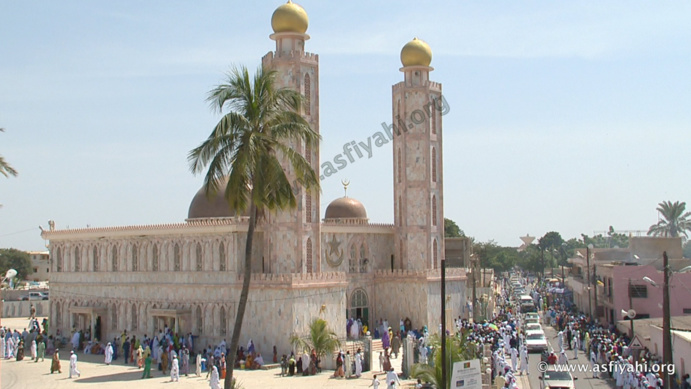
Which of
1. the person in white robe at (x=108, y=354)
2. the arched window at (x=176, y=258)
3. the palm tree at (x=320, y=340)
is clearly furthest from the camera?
the arched window at (x=176, y=258)

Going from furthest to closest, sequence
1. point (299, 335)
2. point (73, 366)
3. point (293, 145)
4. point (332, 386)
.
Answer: point (293, 145)
point (299, 335)
point (73, 366)
point (332, 386)

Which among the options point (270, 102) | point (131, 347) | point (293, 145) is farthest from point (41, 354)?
point (270, 102)

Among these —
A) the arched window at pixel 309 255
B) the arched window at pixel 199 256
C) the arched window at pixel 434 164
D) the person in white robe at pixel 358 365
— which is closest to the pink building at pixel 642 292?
the arched window at pixel 434 164

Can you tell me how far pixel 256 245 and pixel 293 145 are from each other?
473 cm

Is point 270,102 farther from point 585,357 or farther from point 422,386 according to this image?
point 585,357

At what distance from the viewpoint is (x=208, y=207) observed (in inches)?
1442

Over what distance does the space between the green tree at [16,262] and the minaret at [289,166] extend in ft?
197

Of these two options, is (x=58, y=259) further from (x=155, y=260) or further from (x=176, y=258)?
(x=176, y=258)

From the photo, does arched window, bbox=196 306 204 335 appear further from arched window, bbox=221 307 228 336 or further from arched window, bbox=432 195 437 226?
arched window, bbox=432 195 437 226

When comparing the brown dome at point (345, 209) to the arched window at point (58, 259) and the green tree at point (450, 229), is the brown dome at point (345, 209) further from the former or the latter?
the green tree at point (450, 229)

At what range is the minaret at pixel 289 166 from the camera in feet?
107

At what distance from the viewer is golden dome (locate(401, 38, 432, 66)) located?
4062 cm

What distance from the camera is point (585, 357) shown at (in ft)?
103

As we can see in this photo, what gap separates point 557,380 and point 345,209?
77.4ft
